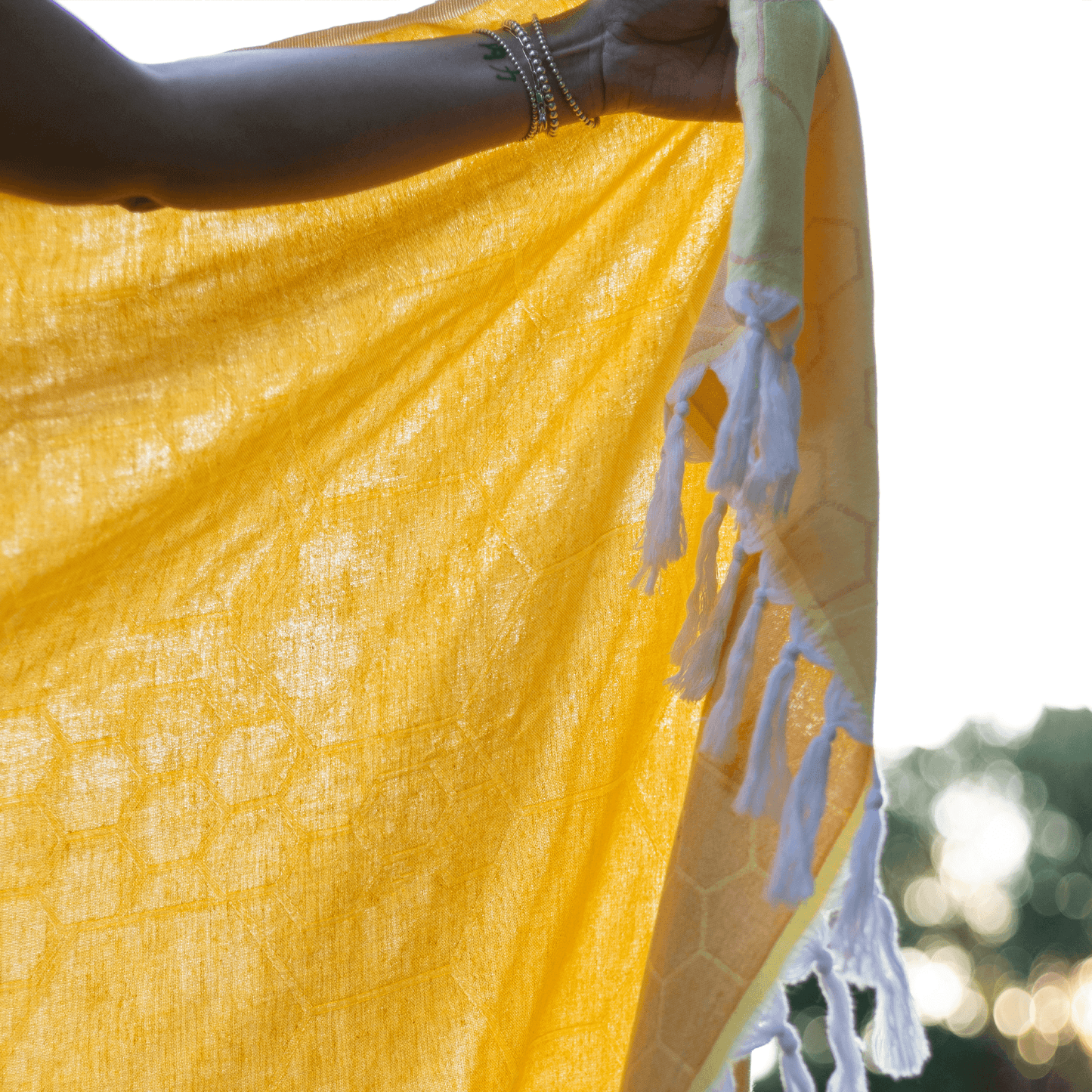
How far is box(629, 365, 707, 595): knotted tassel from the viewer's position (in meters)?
0.70

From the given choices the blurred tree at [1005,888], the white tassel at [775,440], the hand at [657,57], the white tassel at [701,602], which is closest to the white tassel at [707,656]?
the white tassel at [701,602]

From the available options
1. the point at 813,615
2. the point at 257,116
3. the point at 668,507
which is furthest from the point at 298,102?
the point at 813,615

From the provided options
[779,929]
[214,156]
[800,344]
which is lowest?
[779,929]

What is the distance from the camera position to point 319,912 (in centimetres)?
86

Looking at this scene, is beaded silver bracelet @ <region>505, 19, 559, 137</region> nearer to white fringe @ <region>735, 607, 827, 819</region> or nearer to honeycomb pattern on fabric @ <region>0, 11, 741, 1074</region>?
honeycomb pattern on fabric @ <region>0, 11, 741, 1074</region>

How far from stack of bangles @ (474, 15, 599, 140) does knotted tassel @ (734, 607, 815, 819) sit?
48 cm

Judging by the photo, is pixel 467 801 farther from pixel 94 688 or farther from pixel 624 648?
pixel 94 688

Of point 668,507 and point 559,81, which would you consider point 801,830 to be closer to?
point 668,507

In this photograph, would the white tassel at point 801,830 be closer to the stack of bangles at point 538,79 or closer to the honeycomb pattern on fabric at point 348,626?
the honeycomb pattern on fabric at point 348,626

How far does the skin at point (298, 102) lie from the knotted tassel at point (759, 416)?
29 centimetres

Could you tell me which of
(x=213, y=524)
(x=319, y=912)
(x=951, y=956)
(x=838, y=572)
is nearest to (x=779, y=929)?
(x=838, y=572)

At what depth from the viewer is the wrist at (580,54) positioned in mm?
833

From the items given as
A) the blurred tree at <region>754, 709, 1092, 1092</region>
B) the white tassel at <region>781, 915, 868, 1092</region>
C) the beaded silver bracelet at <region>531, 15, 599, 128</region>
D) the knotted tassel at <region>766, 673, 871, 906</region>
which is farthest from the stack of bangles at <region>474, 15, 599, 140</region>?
the blurred tree at <region>754, 709, 1092, 1092</region>

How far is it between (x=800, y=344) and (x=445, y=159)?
0.32m
